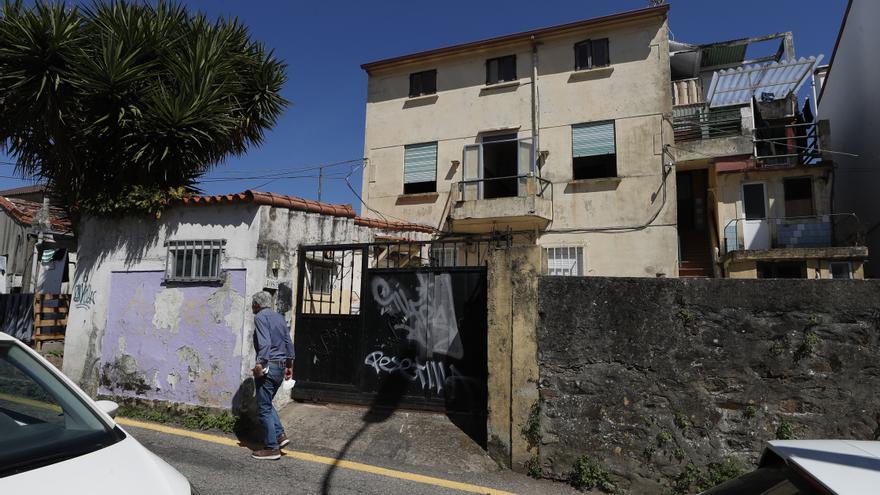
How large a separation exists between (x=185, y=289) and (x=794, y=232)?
1550 cm

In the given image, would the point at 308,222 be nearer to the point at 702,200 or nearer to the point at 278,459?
the point at 278,459

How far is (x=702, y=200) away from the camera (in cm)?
1814

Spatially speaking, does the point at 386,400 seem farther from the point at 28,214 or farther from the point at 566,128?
the point at 28,214

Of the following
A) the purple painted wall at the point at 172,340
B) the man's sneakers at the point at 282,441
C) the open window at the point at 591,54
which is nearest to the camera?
the man's sneakers at the point at 282,441

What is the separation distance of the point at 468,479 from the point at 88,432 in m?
3.40

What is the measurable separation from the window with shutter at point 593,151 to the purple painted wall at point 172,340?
37.2ft

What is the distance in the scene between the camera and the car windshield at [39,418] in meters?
2.24

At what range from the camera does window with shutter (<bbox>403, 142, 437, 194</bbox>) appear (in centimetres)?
1653

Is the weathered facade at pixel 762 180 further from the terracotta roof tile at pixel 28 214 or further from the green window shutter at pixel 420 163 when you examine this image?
the terracotta roof tile at pixel 28 214

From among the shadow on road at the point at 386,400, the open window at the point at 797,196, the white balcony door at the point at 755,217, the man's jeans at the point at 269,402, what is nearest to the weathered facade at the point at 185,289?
the man's jeans at the point at 269,402

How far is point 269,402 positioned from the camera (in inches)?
214

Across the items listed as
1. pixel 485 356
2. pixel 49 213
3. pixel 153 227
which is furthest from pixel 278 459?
pixel 49 213

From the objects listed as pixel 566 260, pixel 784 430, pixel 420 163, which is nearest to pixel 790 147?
pixel 566 260

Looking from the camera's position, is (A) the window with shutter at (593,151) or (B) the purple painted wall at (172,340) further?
(A) the window with shutter at (593,151)
